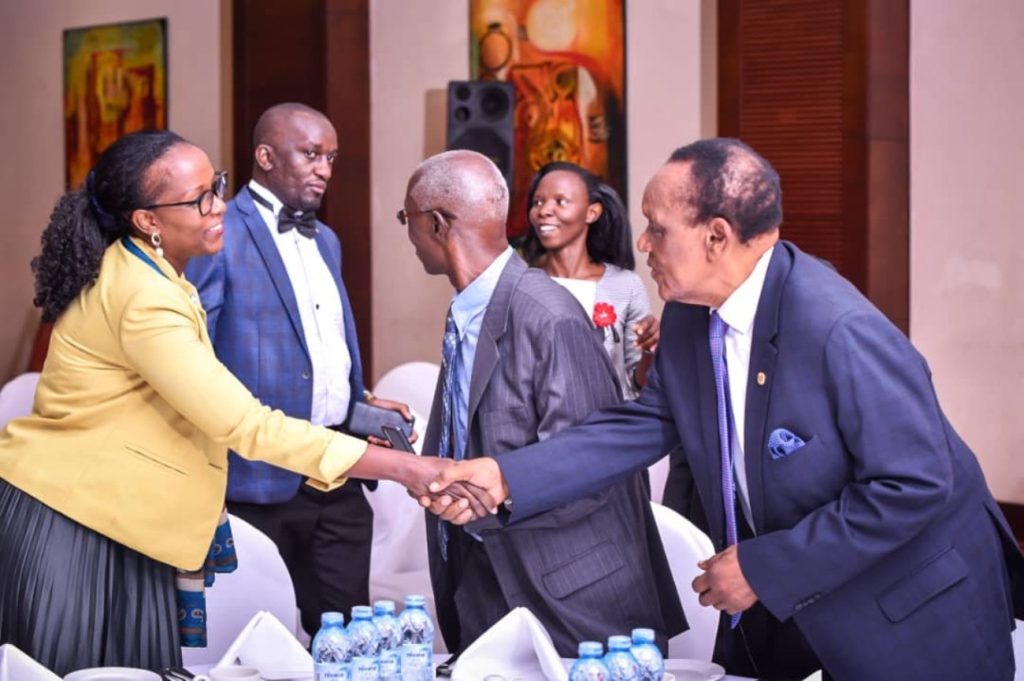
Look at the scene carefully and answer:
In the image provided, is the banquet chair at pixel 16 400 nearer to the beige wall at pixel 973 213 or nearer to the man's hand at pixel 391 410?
the man's hand at pixel 391 410

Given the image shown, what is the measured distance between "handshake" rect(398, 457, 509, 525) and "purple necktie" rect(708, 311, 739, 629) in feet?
1.56

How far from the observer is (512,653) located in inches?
107

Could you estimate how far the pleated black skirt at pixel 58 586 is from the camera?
2936mm

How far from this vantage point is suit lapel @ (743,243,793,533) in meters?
2.74

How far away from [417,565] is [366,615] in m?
2.89

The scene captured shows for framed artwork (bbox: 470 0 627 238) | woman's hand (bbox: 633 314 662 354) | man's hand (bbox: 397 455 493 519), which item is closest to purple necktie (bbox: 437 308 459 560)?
man's hand (bbox: 397 455 493 519)

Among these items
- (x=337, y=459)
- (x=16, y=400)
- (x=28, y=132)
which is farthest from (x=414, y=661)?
(x=28, y=132)

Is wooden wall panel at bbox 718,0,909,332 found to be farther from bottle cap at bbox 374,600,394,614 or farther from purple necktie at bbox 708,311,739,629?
bottle cap at bbox 374,600,394,614

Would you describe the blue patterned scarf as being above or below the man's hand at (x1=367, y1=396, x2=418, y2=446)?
below

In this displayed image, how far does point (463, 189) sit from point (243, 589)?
1.08 metres

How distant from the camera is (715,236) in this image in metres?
2.79

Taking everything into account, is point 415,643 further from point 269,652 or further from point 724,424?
point 724,424

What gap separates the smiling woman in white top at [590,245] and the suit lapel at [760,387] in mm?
2502

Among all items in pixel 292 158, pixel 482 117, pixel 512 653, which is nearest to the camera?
pixel 512 653
